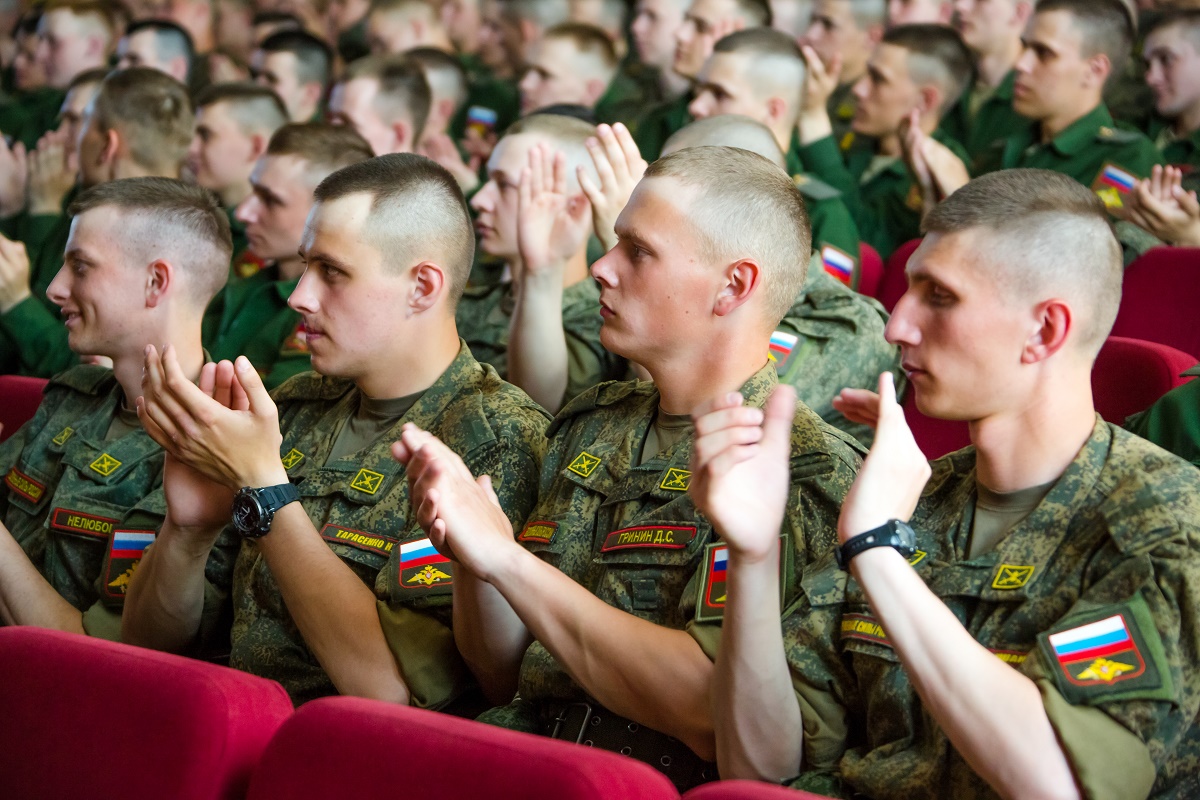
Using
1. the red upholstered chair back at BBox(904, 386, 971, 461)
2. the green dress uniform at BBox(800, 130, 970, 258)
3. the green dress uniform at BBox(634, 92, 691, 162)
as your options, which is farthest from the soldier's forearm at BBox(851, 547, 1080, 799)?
the green dress uniform at BBox(634, 92, 691, 162)

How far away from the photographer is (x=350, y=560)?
2100 millimetres

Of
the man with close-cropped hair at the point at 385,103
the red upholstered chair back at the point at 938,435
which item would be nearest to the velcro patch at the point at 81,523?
the red upholstered chair back at the point at 938,435

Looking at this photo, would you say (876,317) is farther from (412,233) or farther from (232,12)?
(232,12)

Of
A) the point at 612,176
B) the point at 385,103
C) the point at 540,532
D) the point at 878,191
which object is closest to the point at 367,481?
the point at 540,532

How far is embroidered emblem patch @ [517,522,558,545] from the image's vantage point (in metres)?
1.95

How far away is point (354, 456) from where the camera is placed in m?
2.23

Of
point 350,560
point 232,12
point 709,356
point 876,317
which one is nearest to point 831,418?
point 876,317

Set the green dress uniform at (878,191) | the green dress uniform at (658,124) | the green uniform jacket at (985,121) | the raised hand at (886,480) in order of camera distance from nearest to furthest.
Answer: the raised hand at (886,480), the green dress uniform at (878,191), the green uniform jacket at (985,121), the green dress uniform at (658,124)

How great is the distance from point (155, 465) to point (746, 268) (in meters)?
1.30

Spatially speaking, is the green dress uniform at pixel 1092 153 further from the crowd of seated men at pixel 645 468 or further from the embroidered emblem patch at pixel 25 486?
the embroidered emblem patch at pixel 25 486

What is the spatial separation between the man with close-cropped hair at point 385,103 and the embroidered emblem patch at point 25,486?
82.5 inches

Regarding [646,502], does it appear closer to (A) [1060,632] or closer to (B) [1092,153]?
(A) [1060,632]

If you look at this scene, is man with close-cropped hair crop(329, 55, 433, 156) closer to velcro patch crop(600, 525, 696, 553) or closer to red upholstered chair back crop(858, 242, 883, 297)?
red upholstered chair back crop(858, 242, 883, 297)

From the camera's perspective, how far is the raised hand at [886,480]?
1.38 m
